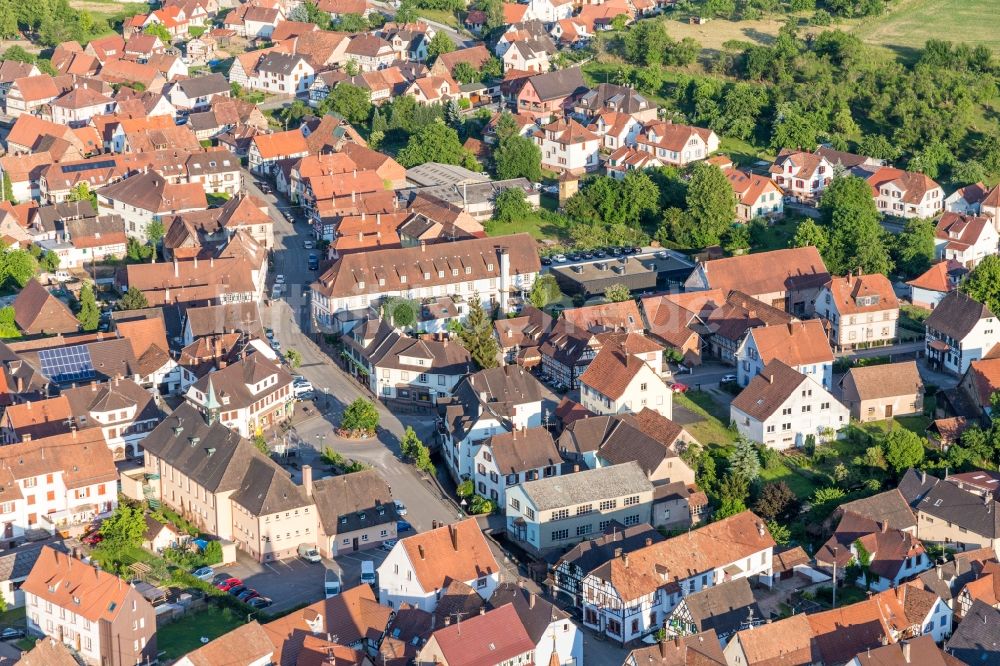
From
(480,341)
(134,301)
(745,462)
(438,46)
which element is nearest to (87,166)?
(134,301)

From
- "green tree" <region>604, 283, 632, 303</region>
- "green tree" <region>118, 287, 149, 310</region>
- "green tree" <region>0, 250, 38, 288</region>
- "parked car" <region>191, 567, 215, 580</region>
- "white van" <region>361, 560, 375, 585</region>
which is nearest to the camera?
"white van" <region>361, 560, 375, 585</region>

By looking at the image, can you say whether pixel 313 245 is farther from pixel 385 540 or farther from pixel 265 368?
pixel 385 540

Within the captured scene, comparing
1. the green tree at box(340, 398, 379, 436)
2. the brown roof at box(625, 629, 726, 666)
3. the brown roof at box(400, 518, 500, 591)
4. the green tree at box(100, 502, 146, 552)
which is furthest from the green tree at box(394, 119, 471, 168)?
the brown roof at box(625, 629, 726, 666)

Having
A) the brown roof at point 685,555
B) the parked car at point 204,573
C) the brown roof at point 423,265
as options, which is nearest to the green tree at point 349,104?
the brown roof at point 423,265

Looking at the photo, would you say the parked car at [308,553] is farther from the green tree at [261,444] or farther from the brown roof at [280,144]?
the brown roof at [280,144]

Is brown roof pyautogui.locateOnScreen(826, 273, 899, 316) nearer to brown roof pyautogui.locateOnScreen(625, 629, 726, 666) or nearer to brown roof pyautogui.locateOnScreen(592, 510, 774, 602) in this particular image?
brown roof pyautogui.locateOnScreen(592, 510, 774, 602)

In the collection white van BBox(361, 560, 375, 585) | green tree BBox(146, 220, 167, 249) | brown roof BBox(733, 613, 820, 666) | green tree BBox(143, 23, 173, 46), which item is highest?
brown roof BBox(733, 613, 820, 666)
